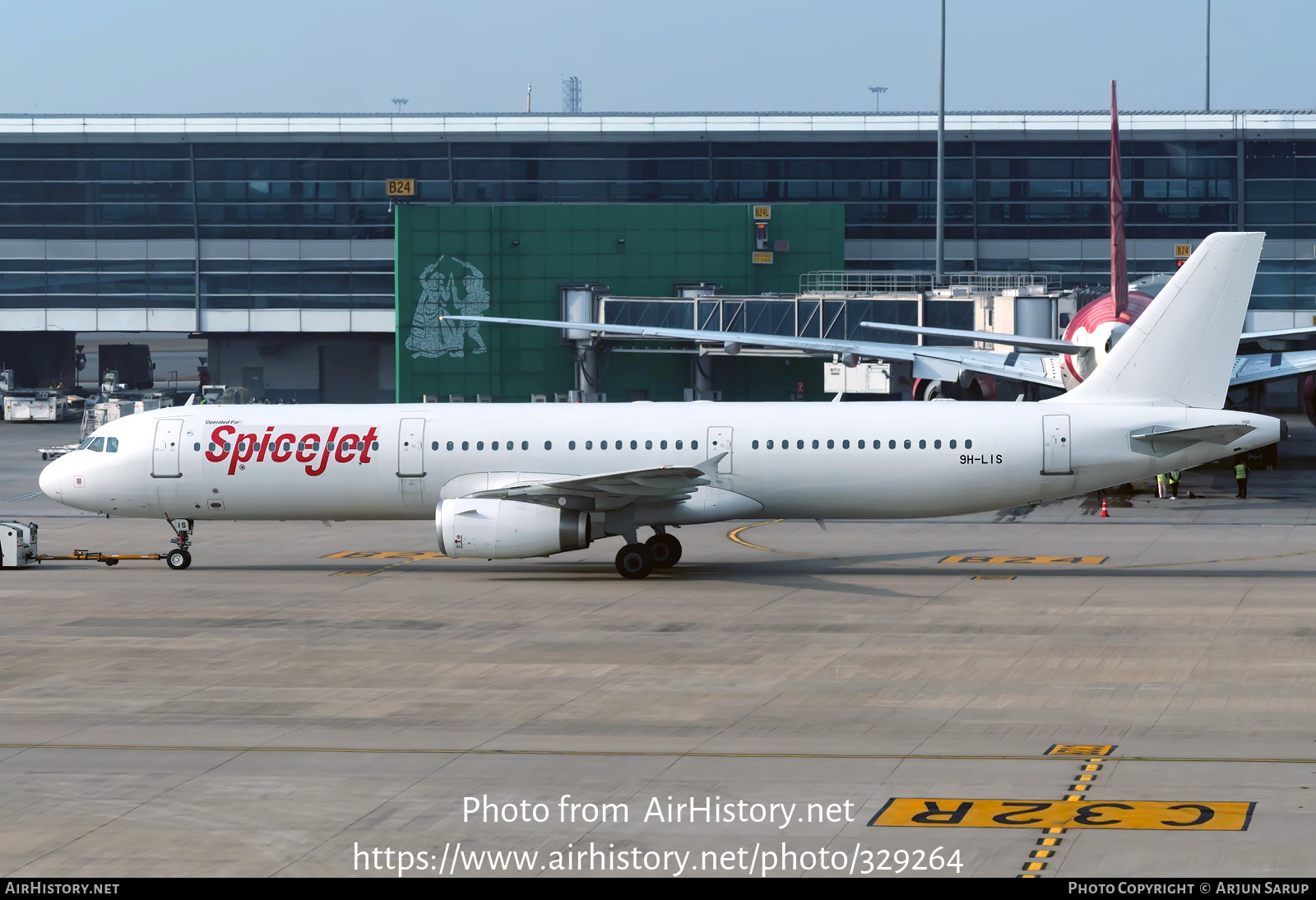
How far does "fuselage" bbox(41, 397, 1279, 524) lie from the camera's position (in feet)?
113

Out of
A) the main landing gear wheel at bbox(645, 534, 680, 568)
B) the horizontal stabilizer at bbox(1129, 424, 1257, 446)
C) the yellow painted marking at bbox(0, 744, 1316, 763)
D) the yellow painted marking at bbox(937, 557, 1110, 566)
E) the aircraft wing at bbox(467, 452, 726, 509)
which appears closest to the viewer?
the yellow painted marking at bbox(0, 744, 1316, 763)

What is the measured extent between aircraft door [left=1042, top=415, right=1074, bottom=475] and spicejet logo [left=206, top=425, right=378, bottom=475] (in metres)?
15.6

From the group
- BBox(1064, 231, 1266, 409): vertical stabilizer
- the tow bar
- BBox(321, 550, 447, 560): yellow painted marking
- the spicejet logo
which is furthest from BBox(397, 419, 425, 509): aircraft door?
BBox(1064, 231, 1266, 409): vertical stabilizer

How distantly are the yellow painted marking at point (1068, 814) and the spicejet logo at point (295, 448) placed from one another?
21518mm

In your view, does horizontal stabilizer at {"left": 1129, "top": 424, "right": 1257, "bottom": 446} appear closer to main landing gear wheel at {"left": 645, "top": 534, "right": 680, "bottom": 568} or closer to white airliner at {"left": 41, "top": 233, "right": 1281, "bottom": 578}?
white airliner at {"left": 41, "top": 233, "right": 1281, "bottom": 578}

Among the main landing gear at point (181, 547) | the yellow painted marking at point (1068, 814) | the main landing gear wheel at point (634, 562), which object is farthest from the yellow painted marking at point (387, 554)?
the yellow painted marking at point (1068, 814)

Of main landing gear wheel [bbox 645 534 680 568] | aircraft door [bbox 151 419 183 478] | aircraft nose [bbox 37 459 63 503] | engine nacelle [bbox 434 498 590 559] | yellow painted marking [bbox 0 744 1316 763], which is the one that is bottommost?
yellow painted marking [bbox 0 744 1316 763]

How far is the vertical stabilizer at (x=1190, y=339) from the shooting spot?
34.7 metres

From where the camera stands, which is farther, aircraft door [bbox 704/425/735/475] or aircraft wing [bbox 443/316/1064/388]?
aircraft wing [bbox 443/316/1064/388]

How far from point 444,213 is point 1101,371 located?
49716mm

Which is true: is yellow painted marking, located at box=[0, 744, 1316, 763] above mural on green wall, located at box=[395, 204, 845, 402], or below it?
below

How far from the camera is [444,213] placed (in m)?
78.7

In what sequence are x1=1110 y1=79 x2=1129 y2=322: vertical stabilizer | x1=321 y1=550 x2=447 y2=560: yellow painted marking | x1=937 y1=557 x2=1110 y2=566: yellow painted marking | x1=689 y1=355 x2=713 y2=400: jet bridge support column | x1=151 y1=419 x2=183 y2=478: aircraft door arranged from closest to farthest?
x1=151 y1=419 x2=183 y2=478: aircraft door
x1=937 y1=557 x2=1110 y2=566: yellow painted marking
x1=321 y1=550 x2=447 y2=560: yellow painted marking
x1=1110 y1=79 x2=1129 y2=322: vertical stabilizer
x1=689 y1=355 x2=713 y2=400: jet bridge support column

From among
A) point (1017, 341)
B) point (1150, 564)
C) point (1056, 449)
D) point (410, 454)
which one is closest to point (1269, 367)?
point (1017, 341)
